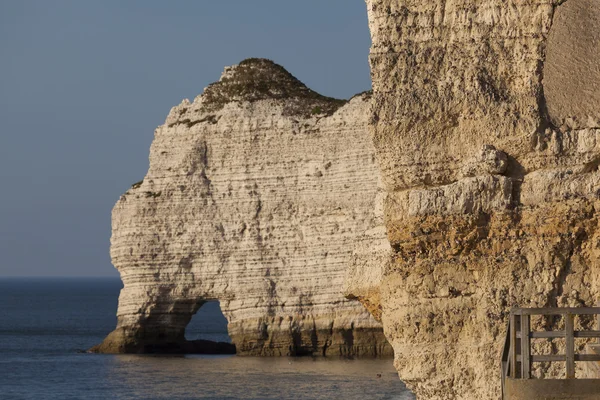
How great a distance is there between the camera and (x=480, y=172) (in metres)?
16.1

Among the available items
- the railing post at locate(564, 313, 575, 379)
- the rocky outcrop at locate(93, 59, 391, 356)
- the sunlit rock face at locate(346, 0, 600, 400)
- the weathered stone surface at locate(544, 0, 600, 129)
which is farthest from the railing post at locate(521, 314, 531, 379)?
the rocky outcrop at locate(93, 59, 391, 356)

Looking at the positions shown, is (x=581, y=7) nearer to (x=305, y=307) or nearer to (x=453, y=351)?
(x=453, y=351)

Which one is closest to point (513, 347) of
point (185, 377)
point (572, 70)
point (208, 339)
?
point (572, 70)

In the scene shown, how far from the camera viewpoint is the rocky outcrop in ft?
154

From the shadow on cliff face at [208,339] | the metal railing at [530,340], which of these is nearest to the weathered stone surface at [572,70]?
the metal railing at [530,340]

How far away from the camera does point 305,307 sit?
155ft

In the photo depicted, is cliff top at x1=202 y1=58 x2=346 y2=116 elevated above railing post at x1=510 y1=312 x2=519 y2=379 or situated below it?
above

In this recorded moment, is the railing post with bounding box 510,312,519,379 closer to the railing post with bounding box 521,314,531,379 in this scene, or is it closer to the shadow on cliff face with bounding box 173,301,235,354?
the railing post with bounding box 521,314,531,379

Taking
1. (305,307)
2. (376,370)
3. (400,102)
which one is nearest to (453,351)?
(400,102)

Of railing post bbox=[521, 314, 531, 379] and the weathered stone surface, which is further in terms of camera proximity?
the weathered stone surface

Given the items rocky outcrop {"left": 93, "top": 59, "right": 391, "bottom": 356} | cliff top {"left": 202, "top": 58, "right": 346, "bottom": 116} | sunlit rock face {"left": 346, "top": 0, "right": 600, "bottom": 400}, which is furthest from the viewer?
cliff top {"left": 202, "top": 58, "right": 346, "bottom": 116}

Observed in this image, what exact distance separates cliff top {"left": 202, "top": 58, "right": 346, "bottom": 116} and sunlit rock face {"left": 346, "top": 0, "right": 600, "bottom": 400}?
32717mm

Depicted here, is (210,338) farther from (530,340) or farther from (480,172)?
(530,340)

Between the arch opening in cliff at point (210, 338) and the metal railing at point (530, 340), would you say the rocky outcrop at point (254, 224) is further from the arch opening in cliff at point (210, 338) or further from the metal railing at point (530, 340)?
the metal railing at point (530, 340)
